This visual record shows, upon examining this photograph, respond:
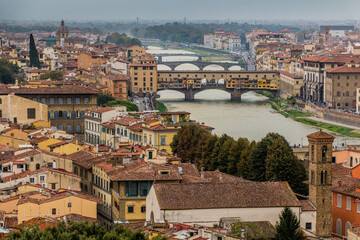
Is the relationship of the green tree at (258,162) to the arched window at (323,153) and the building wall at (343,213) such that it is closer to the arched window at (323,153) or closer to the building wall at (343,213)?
the building wall at (343,213)

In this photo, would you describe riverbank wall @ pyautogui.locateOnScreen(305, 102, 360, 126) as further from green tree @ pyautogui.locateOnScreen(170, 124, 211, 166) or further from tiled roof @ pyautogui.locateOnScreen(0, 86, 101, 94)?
Answer: green tree @ pyautogui.locateOnScreen(170, 124, 211, 166)

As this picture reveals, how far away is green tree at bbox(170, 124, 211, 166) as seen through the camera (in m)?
19.6

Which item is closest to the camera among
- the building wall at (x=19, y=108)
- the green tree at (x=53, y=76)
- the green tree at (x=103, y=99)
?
the building wall at (x=19, y=108)

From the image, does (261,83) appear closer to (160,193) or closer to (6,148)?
(6,148)

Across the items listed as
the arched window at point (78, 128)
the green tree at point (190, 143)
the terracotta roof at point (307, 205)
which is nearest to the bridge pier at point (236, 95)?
the arched window at point (78, 128)

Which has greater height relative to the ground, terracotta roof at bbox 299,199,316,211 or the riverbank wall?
terracotta roof at bbox 299,199,316,211

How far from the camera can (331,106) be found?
42.3 m

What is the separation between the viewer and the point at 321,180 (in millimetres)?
14109

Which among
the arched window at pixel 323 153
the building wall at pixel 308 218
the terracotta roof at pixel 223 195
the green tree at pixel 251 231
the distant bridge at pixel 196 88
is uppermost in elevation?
the arched window at pixel 323 153

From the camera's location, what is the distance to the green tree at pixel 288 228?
39.2ft

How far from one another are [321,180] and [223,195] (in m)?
1.56

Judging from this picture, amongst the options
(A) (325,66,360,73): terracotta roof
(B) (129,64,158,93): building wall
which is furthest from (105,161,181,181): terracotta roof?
(B) (129,64,158,93): building wall

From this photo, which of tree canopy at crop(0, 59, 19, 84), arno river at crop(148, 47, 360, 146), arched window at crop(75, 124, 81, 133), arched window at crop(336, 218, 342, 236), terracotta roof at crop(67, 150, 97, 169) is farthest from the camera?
tree canopy at crop(0, 59, 19, 84)

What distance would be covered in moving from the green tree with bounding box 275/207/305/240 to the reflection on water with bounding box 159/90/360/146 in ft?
48.5
